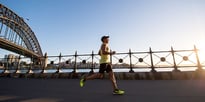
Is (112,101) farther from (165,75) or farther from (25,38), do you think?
(25,38)

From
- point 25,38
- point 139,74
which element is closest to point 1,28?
point 25,38

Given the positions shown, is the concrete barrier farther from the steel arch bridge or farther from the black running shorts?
the steel arch bridge

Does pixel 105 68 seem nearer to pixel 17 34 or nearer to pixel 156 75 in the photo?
pixel 156 75

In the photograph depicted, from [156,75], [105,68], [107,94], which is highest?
[105,68]

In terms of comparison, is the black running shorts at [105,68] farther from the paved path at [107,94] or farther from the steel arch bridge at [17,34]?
the steel arch bridge at [17,34]

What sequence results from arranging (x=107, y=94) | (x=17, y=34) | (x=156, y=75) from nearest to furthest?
(x=107, y=94)
(x=156, y=75)
(x=17, y=34)

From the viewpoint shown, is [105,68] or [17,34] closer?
[105,68]

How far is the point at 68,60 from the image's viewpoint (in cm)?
916

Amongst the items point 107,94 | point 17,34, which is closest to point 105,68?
point 107,94

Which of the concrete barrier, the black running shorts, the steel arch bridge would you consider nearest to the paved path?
the black running shorts

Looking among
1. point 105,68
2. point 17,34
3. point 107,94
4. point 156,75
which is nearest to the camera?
point 107,94

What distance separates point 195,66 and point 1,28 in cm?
5026

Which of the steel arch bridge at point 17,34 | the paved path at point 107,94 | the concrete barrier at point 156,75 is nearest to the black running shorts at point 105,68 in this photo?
the paved path at point 107,94

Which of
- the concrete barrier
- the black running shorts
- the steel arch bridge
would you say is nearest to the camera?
the black running shorts
